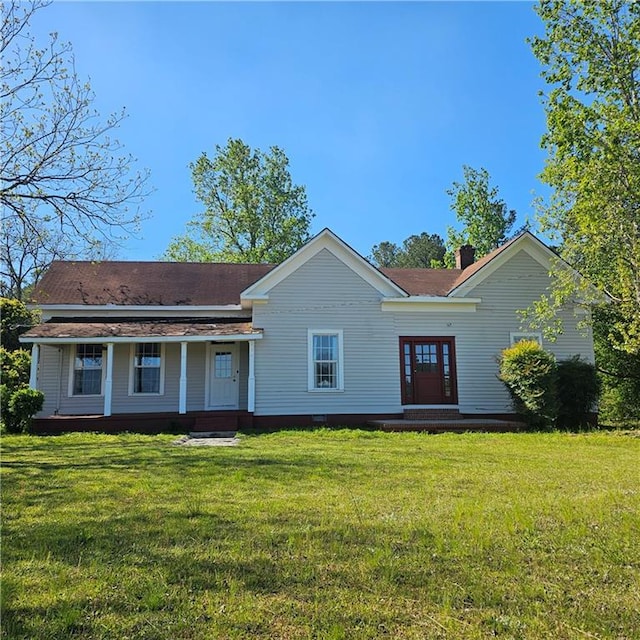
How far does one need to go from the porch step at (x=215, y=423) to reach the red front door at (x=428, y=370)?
5.43 meters

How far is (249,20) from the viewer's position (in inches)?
390

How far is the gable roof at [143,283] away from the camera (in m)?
17.1

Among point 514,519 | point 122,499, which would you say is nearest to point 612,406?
point 514,519

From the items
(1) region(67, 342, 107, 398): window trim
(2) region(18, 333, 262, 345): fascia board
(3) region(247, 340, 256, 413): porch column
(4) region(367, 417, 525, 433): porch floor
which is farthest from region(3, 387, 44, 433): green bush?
(4) region(367, 417, 525, 433): porch floor

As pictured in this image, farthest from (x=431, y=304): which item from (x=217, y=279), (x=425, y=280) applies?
(x=217, y=279)

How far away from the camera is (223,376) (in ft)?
54.1

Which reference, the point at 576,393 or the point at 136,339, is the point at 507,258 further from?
the point at 136,339

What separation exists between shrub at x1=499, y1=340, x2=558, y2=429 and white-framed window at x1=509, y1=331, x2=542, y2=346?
1.89 metres

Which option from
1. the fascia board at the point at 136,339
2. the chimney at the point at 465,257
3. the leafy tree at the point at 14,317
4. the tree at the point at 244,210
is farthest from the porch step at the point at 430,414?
the tree at the point at 244,210

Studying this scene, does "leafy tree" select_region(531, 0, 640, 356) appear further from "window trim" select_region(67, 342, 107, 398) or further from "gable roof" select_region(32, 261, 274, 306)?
"window trim" select_region(67, 342, 107, 398)

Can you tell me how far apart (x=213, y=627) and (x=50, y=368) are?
51.0 ft

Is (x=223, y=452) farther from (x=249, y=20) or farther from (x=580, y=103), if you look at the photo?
(x=580, y=103)

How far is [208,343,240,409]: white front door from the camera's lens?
16.3 meters

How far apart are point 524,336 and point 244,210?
2235 cm
